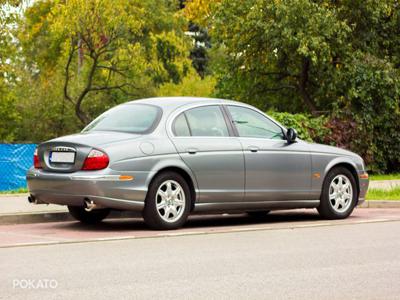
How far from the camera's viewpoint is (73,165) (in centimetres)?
1175

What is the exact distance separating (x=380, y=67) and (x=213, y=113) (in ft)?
47.9

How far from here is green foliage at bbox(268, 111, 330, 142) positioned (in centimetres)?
2421

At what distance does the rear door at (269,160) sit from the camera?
12852mm

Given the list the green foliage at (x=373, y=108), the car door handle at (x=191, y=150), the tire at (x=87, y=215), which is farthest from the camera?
the green foliage at (x=373, y=108)

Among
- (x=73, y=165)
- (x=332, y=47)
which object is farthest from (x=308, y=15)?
(x=73, y=165)

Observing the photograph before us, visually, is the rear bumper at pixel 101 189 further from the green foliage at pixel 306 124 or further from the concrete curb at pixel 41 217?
the green foliage at pixel 306 124

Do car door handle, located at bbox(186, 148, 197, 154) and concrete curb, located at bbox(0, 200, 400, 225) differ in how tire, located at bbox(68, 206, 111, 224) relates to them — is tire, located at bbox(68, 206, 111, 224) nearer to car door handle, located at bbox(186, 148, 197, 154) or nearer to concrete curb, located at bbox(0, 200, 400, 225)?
concrete curb, located at bbox(0, 200, 400, 225)

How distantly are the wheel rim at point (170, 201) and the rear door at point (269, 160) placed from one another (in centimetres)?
113

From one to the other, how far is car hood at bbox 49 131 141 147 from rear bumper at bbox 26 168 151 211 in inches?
15.3

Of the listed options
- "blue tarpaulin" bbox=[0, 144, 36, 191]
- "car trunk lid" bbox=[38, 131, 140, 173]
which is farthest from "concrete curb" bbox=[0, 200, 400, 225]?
"blue tarpaulin" bbox=[0, 144, 36, 191]

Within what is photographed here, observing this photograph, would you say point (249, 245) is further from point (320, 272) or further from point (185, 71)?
point (185, 71)

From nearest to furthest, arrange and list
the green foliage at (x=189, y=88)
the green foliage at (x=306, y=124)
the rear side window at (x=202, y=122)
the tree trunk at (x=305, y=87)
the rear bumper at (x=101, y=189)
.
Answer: the rear bumper at (x=101, y=189)
the rear side window at (x=202, y=122)
the green foliage at (x=306, y=124)
the tree trunk at (x=305, y=87)
the green foliage at (x=189, y=88)

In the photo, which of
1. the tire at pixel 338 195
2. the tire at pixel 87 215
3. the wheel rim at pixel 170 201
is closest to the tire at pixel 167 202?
the wheel rim at pixel 170 201

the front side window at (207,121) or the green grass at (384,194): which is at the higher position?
the front side window at (207,121)
